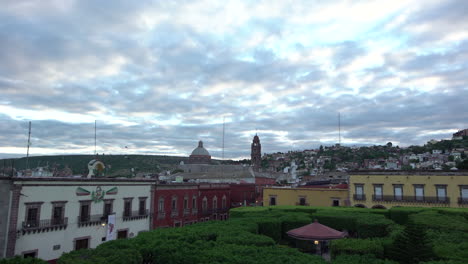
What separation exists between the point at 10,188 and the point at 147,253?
1700 centimetres

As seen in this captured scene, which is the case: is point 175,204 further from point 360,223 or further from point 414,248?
point 414,248

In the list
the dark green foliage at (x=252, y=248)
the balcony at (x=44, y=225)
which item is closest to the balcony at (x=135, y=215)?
the balcony at (x=44, y=225)

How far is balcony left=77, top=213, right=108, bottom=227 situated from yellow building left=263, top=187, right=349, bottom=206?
24.1m

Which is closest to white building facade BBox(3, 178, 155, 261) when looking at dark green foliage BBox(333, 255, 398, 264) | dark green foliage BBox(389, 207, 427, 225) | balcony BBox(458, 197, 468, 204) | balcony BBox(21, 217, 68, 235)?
balcony BBox(21, 217, 68, 235)

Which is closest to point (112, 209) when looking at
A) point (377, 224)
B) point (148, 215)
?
point (148, 215)

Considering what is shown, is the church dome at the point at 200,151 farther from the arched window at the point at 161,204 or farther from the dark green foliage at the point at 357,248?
the dark green foliage at the point at 357,248

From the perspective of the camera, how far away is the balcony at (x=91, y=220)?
1162 inches

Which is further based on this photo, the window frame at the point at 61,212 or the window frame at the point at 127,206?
the window frame at the point at 127,206

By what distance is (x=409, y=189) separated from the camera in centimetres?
3912

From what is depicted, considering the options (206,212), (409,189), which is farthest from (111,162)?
(409,189)

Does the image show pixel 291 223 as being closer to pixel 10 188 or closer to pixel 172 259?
pixel 172 259

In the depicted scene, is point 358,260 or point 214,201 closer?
point 358,260

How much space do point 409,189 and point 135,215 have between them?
3230cm

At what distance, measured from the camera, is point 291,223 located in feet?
83.2
